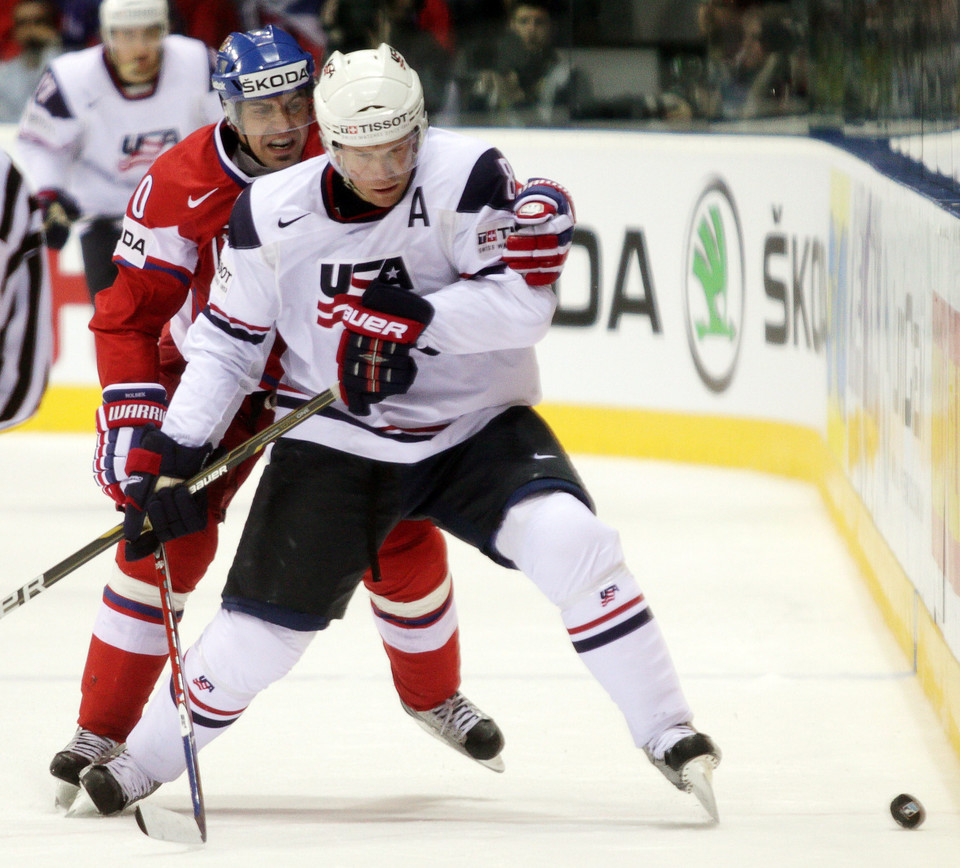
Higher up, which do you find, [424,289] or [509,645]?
[424,289]

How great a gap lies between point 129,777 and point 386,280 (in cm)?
88

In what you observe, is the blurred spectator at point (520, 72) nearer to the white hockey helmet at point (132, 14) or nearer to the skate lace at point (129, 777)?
the white hockey helmet at point (132, 14)

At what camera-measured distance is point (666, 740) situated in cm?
254

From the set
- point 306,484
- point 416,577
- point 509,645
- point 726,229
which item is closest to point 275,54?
point 306,484

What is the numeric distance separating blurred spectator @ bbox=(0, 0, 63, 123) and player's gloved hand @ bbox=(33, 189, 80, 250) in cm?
175

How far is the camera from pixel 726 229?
601cm

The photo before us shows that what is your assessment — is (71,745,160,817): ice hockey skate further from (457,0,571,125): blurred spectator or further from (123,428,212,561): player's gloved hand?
(457,0,571,125): blurred spectator

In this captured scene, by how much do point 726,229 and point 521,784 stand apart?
3392 mm

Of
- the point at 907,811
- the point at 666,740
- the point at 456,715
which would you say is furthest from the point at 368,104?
the point at 907,811

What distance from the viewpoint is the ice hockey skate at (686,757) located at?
8.27 ft

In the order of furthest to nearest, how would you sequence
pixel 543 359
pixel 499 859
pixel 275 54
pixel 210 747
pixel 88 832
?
pixel 543 359 < pixel 210 747 < pixel 275 54 < pixel 88 832 < pixel 499 859

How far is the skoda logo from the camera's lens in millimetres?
5957

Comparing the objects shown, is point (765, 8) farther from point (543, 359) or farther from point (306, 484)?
point (306, 484)

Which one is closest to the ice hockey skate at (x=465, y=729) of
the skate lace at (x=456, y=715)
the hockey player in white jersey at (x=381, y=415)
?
the skate lace at (x=456, y=715)
